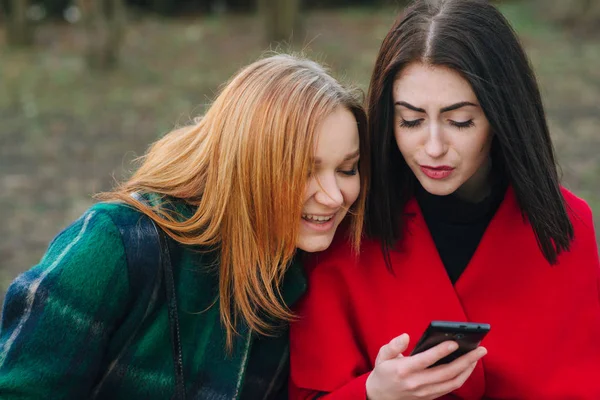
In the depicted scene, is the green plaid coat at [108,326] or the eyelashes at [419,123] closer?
the green plaid coat at [108,326]

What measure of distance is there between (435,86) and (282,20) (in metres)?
8.67

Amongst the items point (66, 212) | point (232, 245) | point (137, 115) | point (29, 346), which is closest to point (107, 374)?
point (29, 346)

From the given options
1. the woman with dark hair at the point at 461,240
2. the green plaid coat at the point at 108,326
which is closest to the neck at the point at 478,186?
the woman with dark hair at the point at 461,240

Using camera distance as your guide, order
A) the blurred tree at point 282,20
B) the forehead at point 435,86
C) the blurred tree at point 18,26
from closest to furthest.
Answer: the forehead at point 435,86
the blurred tree at point 282,20
the blurred tree at point 18,26

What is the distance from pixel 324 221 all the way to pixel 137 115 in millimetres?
6536

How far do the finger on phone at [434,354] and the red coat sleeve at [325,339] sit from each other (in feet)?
1.50

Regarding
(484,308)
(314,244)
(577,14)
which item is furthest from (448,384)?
(577,14)

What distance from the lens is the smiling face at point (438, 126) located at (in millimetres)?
2699

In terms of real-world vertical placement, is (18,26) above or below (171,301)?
above

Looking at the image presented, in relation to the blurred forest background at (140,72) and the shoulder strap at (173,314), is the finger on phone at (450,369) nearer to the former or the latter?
the shoulder strap at (173,314)

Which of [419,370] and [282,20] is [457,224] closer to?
[419,370]

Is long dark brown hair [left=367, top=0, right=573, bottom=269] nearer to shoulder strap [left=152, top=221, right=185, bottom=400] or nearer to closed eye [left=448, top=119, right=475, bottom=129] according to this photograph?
closed eye [left=448, top=119, right=475, bottom=129]

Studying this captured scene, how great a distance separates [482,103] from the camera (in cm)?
268

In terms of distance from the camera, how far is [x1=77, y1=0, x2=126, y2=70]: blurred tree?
1038cm
